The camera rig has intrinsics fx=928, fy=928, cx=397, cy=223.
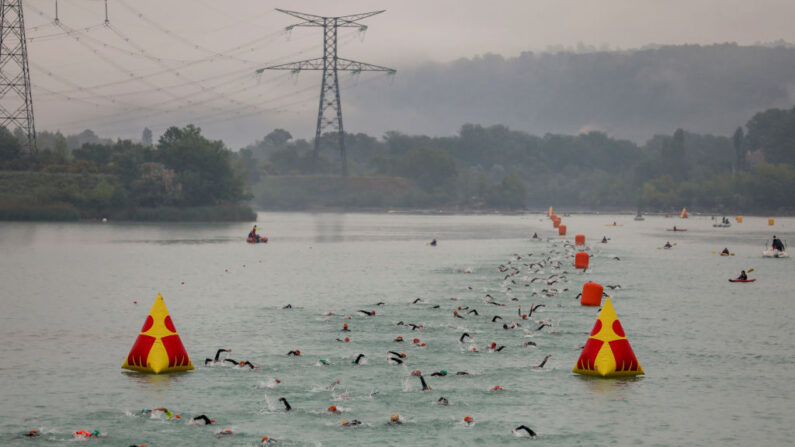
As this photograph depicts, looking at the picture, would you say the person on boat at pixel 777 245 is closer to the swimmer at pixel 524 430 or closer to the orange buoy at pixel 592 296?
the orange buoy at pixel 592 296

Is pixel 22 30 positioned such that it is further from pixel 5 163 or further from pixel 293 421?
pixel 293 421

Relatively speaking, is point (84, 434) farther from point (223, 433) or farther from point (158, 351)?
point (158, 351)

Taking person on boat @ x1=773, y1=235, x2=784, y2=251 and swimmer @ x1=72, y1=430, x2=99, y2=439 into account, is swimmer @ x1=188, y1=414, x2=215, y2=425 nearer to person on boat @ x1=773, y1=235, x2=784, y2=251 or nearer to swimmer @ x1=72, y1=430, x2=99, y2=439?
swimmer @ x1=72, y1=430, x2=99, y2=439

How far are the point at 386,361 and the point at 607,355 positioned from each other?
793cm

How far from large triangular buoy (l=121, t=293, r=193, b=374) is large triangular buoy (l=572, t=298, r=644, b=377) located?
43.5 feet

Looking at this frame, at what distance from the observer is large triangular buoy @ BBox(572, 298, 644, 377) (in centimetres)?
2948

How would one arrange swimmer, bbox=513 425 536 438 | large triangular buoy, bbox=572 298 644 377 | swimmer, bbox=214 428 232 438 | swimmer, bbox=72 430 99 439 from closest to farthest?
swimmer, bbox=72 430 99 439, swimmer, bbox=214 428 232 438, swimmer, bbox=513 425 536 438, large triangular buoy, bbox=572 298 644 377

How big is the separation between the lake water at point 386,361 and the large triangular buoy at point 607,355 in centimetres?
75

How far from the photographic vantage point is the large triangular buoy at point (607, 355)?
96.7ft

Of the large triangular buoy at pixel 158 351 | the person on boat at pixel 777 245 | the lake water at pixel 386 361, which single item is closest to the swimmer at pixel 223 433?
the lake water at pixel 386 361

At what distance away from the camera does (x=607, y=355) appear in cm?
3003

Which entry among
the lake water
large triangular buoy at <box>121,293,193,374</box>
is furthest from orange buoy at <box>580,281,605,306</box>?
large triangular buoy at <box>121,293,193,374</box>

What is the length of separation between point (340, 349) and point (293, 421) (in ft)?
36.5

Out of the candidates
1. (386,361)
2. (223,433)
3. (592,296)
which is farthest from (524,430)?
(592,296)
